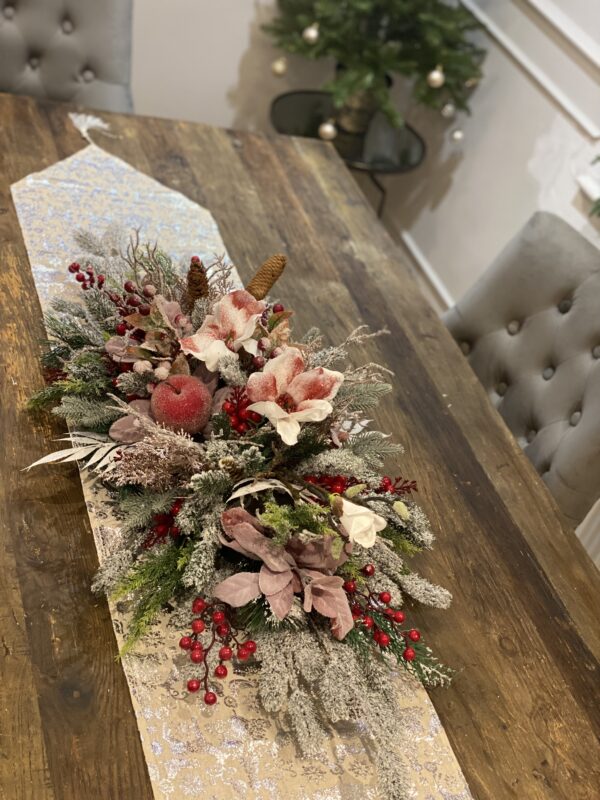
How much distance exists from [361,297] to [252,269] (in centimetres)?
23

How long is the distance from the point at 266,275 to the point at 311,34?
1860 mm

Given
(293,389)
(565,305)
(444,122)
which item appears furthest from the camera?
(444,122)

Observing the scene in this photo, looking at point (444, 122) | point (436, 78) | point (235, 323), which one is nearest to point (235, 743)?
point (235, 323)

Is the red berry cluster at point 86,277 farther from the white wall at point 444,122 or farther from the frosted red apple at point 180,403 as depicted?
the white wall at point 444,122

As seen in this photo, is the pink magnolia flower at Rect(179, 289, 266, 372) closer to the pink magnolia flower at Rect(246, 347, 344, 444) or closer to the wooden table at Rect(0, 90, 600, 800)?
the pink magnolia flower at Rect(246, 347, 344, 444)

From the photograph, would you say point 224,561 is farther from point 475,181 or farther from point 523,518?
point 475,181

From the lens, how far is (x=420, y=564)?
1.16 m

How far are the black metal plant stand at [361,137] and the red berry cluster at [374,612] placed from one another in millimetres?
2095

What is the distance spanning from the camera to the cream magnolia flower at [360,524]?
35.3 inches

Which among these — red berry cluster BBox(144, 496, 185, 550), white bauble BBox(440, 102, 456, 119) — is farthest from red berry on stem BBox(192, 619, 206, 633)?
white bauble BBox(440, 102, 456, 119)

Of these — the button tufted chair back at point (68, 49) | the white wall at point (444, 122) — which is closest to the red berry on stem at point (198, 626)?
the button tufted chair back at point (68, 49)

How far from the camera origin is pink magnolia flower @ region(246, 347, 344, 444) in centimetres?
96

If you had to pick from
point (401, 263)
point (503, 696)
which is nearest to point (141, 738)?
point (503, 696)

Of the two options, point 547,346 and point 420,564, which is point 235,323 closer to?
point 420,564
